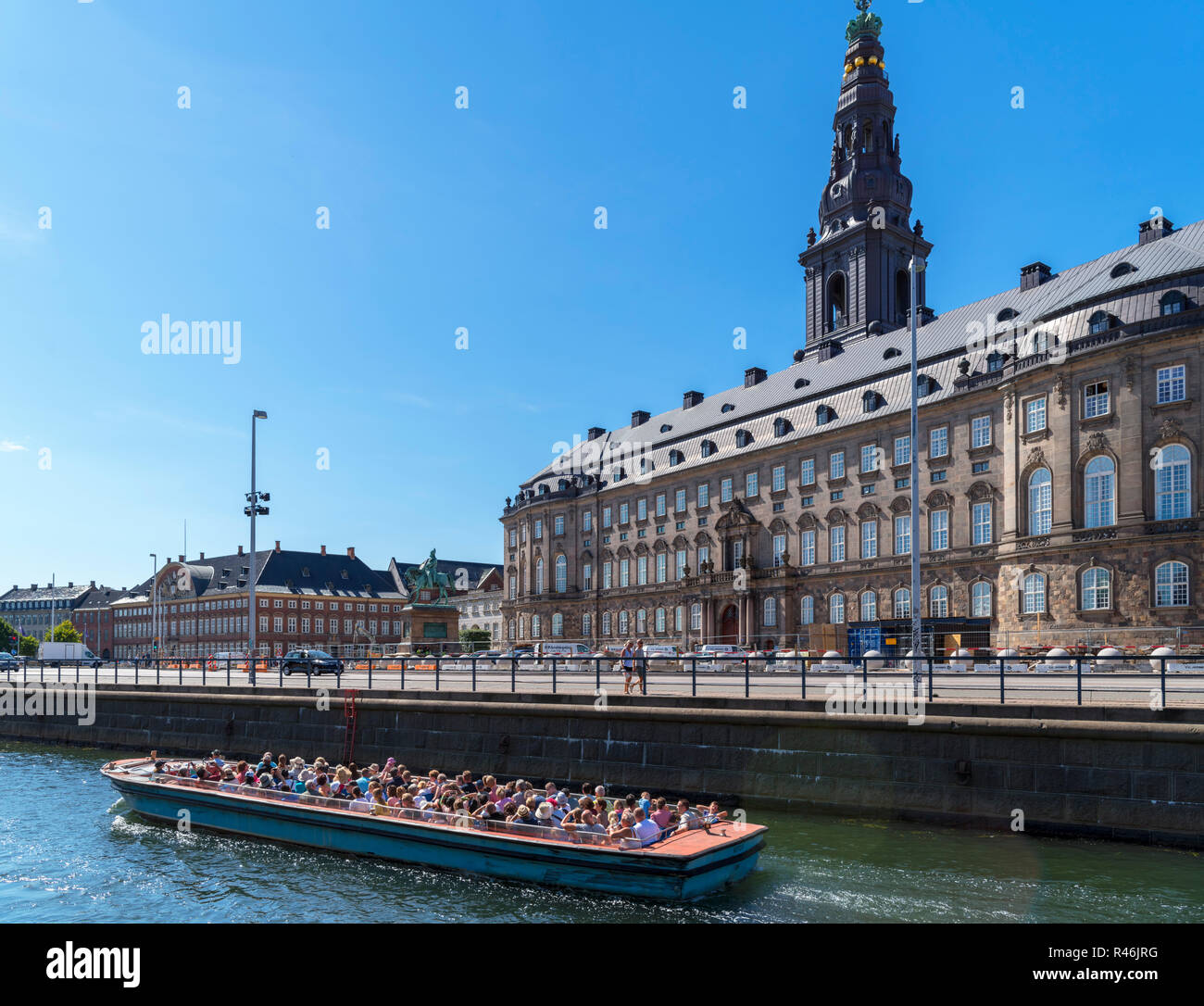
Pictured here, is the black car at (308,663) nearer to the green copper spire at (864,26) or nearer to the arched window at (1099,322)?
the arched window at (1099,322)

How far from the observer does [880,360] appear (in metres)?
68.0

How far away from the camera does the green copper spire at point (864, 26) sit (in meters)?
83.6

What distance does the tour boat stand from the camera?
15.8m

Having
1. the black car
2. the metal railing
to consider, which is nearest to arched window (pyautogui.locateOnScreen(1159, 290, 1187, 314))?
the metal railing

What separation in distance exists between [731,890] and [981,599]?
4248 centimetres

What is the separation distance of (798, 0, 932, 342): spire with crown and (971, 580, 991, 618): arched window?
98.8 ft

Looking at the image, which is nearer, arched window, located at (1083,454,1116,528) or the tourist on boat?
the tourist on boat

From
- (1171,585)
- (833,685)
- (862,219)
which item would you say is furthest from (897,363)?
(833,685)

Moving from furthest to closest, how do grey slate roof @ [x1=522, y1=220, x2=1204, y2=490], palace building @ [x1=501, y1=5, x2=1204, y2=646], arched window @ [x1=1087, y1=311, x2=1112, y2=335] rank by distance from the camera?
1. grey slate roof @ [x1=522, y1=220, x2=1204, y2=490]
2. arched window @ [x1=1087, y1=311, x2=1112, y2=335]
3. palace building @ [x1=501, y1=5, x2=1204, y2=646]

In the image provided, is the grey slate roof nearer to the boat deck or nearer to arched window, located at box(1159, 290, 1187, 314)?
arched window, located at box(1159, 290, 1187, 314)

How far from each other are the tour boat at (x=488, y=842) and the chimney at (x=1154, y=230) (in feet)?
179

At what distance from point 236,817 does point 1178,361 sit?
146ft
